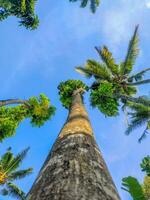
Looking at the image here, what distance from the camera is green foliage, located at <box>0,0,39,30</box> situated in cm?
1648

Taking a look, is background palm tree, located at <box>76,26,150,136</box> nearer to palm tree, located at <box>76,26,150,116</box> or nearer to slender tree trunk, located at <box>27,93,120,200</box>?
palm tree, located at <box>76,26,150,116</box>

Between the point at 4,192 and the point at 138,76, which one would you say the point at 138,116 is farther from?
the point at 4,192

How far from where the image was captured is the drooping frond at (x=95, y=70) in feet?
68.6

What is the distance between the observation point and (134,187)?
9828 millimetres

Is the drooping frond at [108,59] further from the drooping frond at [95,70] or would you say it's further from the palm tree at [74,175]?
the palm tree at [74,175]

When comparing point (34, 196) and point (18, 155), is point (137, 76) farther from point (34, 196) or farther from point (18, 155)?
point (34, 196)

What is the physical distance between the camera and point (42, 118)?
19.8 meters

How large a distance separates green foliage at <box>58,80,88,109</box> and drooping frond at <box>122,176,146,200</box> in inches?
345

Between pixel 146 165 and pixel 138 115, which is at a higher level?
pixel 138 115

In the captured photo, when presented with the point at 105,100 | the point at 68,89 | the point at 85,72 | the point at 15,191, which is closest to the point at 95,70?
the point at 85,72

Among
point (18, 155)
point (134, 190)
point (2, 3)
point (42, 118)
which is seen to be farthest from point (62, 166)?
point (18, 155)

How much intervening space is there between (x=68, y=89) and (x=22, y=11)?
16.1ft

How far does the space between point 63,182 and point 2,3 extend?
574 inches

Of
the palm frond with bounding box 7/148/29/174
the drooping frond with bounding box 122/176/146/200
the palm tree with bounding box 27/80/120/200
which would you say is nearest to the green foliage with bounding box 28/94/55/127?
the palm frond with bounding box 7/148/29/174
